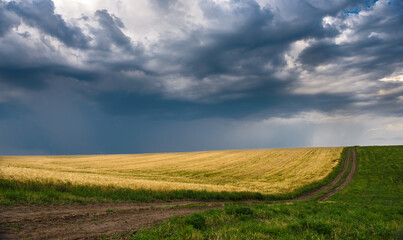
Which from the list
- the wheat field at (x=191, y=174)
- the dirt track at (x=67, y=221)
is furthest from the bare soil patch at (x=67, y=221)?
the wheat field at (x=191, y=174)

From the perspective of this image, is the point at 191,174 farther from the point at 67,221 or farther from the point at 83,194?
the point at 67,221

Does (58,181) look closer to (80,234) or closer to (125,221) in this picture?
(125,221)

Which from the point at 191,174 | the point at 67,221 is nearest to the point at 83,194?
the point at 67,221

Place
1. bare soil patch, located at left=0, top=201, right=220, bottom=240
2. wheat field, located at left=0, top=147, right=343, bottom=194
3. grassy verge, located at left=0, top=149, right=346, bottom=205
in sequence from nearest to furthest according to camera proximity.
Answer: bare soil patch, located at left=0, top=201, right=220, bottom=240 → grassy verge, located at left=0, top=149, right=346, bottom=205 → wheat field, located at left=0, top=147, right=343, bottom=194

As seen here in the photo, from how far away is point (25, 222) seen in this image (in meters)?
8.94

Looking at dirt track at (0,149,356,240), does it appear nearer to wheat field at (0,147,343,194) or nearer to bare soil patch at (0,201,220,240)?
bare soil patch at (0,201,220,240)

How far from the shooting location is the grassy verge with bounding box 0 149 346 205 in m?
13.2

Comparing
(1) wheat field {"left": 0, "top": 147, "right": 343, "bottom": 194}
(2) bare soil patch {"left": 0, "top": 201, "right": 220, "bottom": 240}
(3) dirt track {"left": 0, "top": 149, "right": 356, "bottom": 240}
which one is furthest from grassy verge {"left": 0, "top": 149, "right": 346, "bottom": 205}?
(2) bare soil patch {"left": 0, "top": 201, "right": 220, "bottom": 240}

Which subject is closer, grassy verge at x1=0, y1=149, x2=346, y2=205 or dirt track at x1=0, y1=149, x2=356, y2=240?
dirt track at x1=0, y1=149, x2=356, y2=240

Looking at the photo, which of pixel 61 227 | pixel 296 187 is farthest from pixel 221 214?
pixel 296 187

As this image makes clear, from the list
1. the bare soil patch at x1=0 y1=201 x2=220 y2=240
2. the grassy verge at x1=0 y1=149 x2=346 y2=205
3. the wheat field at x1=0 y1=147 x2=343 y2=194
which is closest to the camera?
the bare soil patch at x1=0 y1=201 x2=220 y2=240

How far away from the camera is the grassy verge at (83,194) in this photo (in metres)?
13.2

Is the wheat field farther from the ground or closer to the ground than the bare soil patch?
closer to the ground

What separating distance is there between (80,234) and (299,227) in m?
8.19
